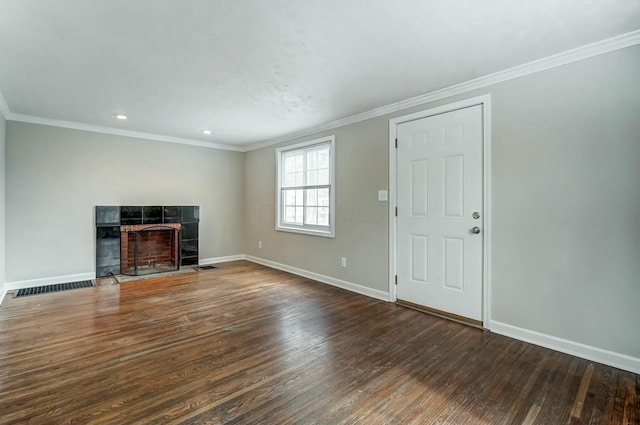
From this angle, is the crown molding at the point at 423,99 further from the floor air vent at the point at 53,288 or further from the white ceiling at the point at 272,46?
the floor air vent at the point at 53,288

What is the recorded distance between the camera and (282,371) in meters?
2.16

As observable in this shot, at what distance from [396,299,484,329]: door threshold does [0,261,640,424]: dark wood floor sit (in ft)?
0.34

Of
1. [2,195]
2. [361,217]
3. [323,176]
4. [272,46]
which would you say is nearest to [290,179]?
[323,176]

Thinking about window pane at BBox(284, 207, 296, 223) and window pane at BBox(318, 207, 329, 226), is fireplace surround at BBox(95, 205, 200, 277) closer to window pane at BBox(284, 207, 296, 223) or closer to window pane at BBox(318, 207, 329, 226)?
window pane at BBox(284, 207, 296, 223)

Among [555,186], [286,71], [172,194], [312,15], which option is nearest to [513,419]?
[555,186]

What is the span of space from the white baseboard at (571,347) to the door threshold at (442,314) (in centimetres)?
17

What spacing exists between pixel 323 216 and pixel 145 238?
127 inches

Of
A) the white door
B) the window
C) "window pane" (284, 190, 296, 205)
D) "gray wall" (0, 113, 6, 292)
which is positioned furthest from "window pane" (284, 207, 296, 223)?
"gray wall" (0, 113, 6, 292)

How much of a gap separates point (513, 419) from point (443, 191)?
6.78ft

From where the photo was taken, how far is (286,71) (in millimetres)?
2723

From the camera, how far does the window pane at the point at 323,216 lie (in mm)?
4660

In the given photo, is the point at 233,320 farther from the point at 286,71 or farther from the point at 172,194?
the point at 172,194

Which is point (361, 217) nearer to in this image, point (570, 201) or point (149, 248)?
point (570, 201)

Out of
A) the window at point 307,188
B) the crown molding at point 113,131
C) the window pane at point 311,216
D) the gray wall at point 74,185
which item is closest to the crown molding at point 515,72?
the window at point 307,188
